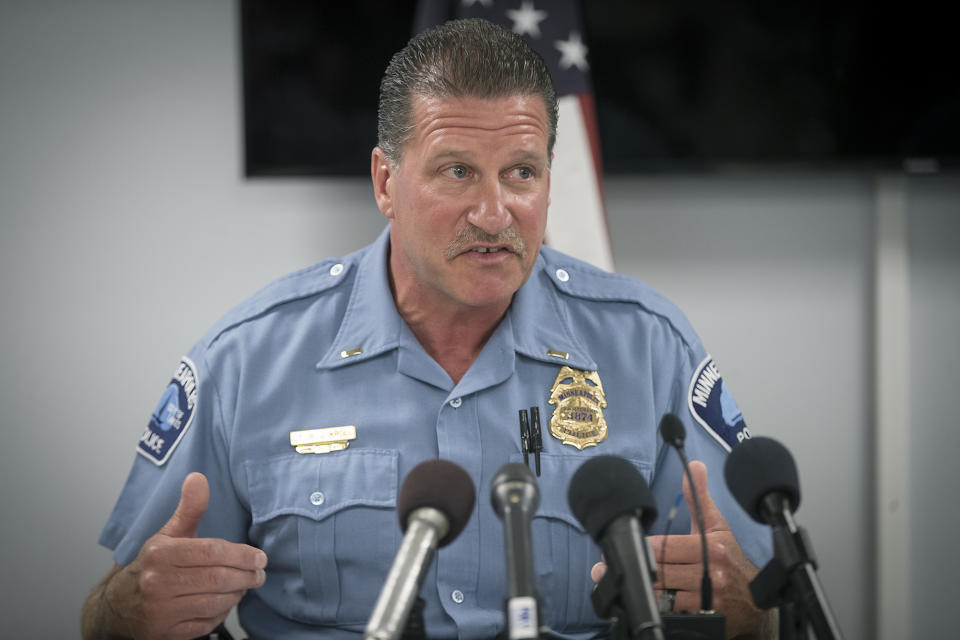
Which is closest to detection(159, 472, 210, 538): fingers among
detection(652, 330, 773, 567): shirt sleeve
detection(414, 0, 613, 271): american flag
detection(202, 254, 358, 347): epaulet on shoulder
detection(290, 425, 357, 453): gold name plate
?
detection(290, 425, 357, 453): gold name plate

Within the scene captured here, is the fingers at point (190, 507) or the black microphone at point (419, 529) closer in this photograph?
the black microphone at point (419, 529)

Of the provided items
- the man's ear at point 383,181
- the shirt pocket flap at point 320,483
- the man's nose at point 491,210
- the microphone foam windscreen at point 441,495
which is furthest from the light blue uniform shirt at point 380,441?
the microphone foam windscreen at point 441,495

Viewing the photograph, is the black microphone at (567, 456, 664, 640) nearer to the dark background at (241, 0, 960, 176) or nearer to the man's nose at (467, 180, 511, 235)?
the man's nose at (467, 180, 511, 235)

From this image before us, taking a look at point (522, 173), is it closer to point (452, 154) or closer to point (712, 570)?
point (452, 154)

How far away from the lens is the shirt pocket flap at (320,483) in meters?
1.56

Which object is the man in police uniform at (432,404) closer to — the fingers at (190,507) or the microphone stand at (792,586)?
the fingers at (190,507)

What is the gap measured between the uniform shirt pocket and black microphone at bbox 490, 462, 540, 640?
68 centimetres

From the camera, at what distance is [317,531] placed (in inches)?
61.2

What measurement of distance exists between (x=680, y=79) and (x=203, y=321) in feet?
5.52

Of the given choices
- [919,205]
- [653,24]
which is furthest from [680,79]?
[919,205]

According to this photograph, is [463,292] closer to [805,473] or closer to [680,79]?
[680,79]

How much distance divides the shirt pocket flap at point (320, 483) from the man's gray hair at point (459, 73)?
542mm

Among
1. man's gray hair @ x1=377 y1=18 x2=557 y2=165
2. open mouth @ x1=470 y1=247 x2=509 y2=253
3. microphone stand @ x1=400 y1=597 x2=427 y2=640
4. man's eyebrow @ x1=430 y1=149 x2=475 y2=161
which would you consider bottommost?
microphone stand @ x1=400 y1=597 x2=427 y2=640

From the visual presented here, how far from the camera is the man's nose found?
4.94 ft
